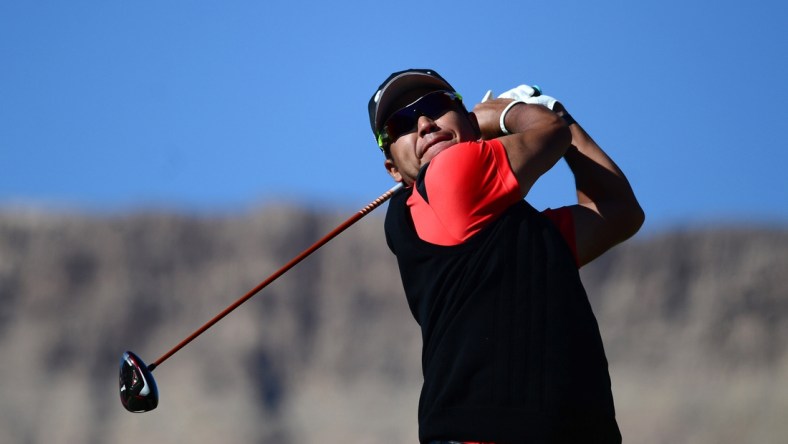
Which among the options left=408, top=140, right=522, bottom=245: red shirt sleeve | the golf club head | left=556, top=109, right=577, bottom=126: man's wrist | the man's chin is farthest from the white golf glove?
the golf club head

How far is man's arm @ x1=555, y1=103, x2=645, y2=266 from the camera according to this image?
145 inches

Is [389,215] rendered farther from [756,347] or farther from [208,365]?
[756,347]

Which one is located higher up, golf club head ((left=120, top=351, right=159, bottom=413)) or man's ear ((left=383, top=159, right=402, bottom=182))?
man's ear ((left=383, top=159, right=402, bottom=182))

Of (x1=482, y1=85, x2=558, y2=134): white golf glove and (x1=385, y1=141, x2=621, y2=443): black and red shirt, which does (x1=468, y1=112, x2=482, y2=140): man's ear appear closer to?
(x1=482, y1=85, x2=558, y2=134): white golf glove

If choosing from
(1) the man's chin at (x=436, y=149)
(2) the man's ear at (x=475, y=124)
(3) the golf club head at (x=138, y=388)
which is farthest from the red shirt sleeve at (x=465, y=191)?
(3) the golf club head at (x=138, y=388)

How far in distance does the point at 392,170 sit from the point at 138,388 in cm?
133

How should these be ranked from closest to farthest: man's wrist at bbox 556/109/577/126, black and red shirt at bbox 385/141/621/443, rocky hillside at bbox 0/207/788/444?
black and red shirt at bbox 385/141/621/443, man's wrist at bbox 556/109/577/126, rocky hillside at bbox 0/207/788/444

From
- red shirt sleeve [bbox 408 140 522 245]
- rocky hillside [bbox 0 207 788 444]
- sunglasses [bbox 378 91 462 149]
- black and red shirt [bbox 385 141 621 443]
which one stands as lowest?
black and red shirt [bbox 385 141 621 443]

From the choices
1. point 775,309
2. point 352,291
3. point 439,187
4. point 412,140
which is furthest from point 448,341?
point 775,309

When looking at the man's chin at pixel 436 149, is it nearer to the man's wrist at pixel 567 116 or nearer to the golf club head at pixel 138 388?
the man's wrist at pixel 567 116

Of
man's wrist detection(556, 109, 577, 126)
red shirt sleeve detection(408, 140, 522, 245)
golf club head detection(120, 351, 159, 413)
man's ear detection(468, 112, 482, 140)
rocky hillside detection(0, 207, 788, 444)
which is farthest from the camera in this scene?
rocky hillside detection(0, 207, 788, 444)

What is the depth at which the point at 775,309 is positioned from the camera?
33.7m

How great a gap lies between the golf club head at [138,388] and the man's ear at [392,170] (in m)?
1.26

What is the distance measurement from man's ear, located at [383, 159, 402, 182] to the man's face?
0.22 feet
